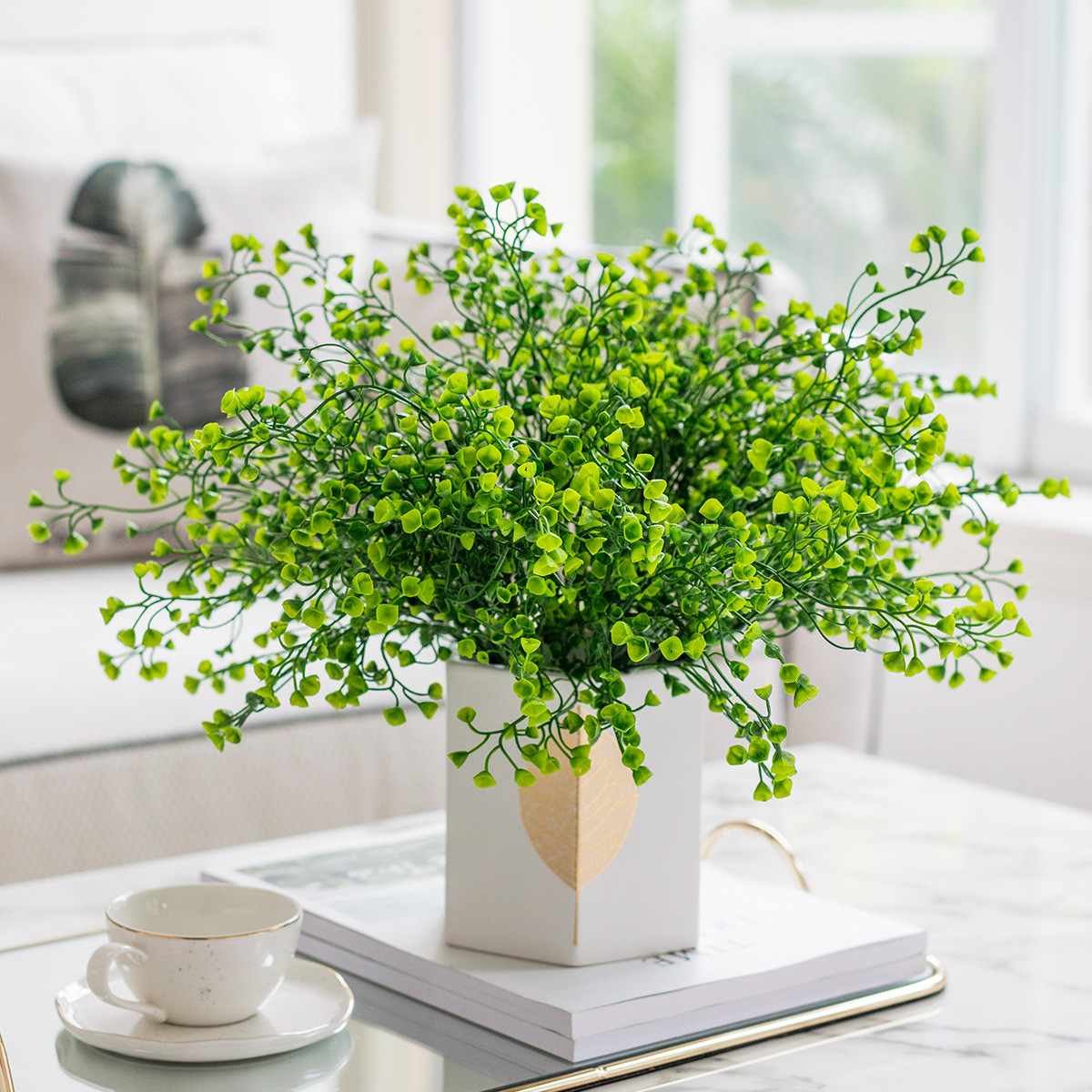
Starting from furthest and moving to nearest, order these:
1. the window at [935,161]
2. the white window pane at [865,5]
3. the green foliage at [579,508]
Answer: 1. the white window pane at [865,5]
2. the window at [935,161]
3. the green foliage at [579,508]

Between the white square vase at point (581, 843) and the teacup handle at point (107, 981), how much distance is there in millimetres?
156

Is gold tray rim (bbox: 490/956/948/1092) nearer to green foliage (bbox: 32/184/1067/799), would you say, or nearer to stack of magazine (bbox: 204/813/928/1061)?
stack of magazine (bbox: 204/813/928/1061)

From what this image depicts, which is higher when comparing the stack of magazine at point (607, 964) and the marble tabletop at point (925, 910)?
the stack of magazine at point (607, 964)

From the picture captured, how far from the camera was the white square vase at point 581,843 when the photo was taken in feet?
2.38

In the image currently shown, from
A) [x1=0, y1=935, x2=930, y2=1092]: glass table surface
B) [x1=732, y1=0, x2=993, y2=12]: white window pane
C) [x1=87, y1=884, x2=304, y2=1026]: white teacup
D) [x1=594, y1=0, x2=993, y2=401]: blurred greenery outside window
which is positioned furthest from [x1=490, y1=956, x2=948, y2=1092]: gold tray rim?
[x1=732, y1=0, x2=993, y2=12]: white window pane

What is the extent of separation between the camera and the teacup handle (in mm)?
688

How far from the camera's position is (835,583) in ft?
2.28

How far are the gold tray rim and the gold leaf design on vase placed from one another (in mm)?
65

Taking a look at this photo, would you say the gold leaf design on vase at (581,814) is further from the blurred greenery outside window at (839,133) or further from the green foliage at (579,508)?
the blurred greenery outside window at (839,133)

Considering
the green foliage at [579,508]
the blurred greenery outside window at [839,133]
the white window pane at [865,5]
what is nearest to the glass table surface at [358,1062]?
the green foliage at [579,508]

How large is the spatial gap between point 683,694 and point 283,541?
0.65ft

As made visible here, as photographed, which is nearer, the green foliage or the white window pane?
the green foliage

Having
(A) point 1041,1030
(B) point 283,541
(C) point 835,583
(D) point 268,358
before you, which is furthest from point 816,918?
(D) point 268,358

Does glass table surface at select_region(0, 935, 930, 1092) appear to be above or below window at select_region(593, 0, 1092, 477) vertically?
below
